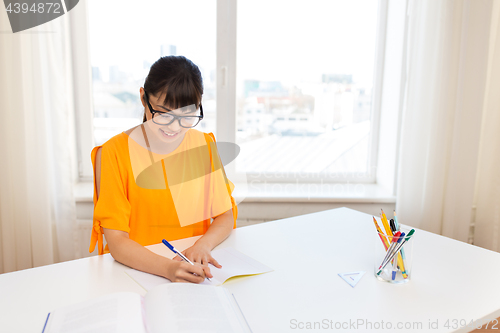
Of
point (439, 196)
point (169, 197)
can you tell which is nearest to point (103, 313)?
point (169, 197)

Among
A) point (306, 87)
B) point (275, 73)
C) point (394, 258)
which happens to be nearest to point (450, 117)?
point (306, 87)

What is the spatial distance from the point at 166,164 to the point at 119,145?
0.56 ft

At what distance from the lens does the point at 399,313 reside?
81 cm

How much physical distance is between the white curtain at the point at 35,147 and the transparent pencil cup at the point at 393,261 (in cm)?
167

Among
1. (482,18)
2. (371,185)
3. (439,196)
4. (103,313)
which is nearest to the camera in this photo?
(103,313)

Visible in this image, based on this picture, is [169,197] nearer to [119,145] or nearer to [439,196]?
[119,145]

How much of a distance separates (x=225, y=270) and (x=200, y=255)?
91mm

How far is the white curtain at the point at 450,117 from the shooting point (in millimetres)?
2084

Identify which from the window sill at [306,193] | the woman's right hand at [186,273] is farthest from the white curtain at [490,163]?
the woman's right hand at [186,273]

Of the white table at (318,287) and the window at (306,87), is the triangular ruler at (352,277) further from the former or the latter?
the window at (306,87)

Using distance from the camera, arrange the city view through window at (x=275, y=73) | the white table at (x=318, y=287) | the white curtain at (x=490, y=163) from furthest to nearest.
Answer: the city view through window at (x=275, y=73), the white curtain at (x=490, y=163), the white table at (x=318, y=287)

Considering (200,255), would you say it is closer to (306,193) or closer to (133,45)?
(306,193)

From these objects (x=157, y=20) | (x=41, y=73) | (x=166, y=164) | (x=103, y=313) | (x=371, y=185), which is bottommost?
(x=371, y=185)

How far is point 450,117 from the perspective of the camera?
216 cm
